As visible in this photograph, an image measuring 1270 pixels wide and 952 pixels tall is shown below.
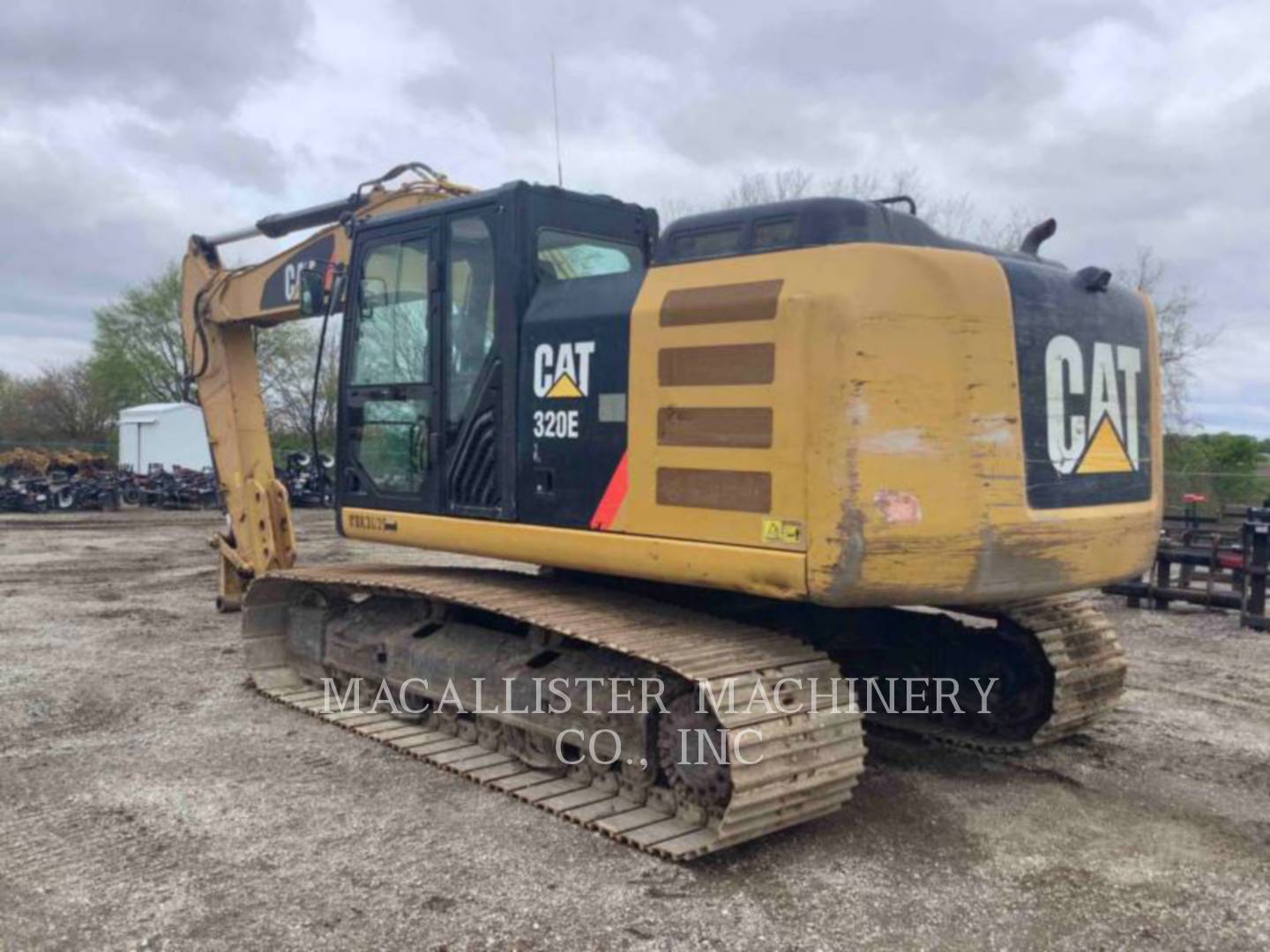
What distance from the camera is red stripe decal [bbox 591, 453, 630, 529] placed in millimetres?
4754

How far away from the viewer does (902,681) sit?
6137 mm

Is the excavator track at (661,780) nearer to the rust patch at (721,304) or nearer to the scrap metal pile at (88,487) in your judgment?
the rust patch at (721,304)

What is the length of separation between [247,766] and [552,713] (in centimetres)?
156

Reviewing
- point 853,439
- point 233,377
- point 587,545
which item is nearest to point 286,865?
point 587,545

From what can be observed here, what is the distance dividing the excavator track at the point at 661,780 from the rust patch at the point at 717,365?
3.54 ft

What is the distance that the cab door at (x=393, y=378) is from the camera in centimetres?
570

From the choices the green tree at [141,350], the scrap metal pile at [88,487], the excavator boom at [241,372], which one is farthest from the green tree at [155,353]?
the excavator boom at [241,372]

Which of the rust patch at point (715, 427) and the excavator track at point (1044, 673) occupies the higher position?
the rust patch at point (715, 427)

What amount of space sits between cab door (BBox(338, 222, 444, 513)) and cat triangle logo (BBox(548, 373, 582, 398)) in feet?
2.81

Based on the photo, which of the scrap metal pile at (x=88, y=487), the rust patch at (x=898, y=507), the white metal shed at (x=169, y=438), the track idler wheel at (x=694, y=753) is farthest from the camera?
the white metal shed at (x=169, y=438)

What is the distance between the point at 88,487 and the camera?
78.0ft

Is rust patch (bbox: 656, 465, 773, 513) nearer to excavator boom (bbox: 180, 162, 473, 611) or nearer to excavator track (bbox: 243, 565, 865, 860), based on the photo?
excavator track (bbox: 243, 565, 865, 860)

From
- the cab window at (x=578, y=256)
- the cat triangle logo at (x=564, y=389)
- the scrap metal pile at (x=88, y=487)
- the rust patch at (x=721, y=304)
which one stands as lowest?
the scrap metal pile at (x=88, y=487)

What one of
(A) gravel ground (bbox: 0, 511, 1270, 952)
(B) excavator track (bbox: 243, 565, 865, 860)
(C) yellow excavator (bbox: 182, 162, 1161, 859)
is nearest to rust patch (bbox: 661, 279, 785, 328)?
(C) yellow excavator (bbox: 182, 162, 1161, 859)
